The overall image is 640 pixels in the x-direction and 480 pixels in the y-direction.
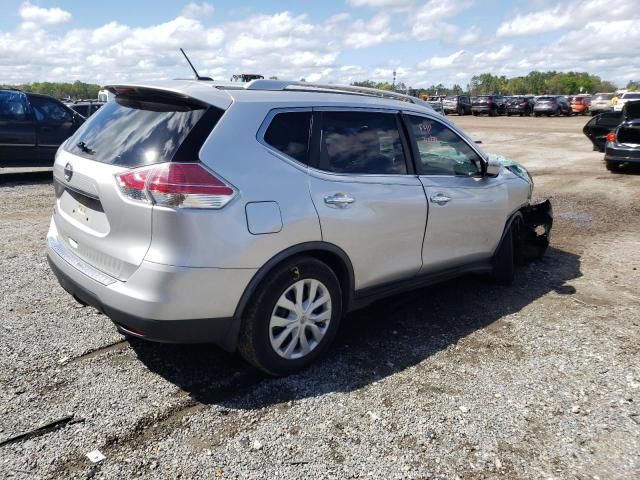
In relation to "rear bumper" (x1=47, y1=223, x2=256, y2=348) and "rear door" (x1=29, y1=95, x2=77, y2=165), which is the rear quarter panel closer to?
"rear bumper" (x1=47, y1=223, x2=256, y2=348)

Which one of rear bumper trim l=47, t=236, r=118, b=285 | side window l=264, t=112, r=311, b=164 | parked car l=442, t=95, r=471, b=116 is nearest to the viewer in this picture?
rear bumper trim l=47, t=236, r=118, b=285

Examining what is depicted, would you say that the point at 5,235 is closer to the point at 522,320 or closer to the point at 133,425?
the point at 133,425

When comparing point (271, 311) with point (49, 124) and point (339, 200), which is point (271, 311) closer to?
point (339, 200)

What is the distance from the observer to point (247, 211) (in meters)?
2.97

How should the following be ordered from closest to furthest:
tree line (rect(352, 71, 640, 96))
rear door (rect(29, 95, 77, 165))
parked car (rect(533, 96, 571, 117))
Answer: rear door (rect(29, 95, 77, 165))
parked car (rect(533, 96, 571, 117))
tree line (rect(352, 71, 640, 96))

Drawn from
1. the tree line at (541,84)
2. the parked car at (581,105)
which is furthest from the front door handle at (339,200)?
the tree line at (541,84)

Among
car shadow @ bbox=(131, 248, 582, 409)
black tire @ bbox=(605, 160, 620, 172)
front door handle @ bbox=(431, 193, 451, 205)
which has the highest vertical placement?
Answer: front door handle @ bbox=(431, 193, 451, 205)

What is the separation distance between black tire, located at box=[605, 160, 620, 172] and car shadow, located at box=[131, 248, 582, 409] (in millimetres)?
8912

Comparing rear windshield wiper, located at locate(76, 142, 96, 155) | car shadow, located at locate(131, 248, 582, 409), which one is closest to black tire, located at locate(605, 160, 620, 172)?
car shadow, located at locate(131, 248, 582, 409)

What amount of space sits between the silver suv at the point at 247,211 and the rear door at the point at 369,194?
Answer: 0.01 metres

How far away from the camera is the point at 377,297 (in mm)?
3908

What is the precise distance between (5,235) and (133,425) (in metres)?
4.80

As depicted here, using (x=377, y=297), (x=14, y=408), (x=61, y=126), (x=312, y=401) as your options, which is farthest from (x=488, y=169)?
(x=61, y=126)

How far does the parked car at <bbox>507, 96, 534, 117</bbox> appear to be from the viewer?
150 ft
